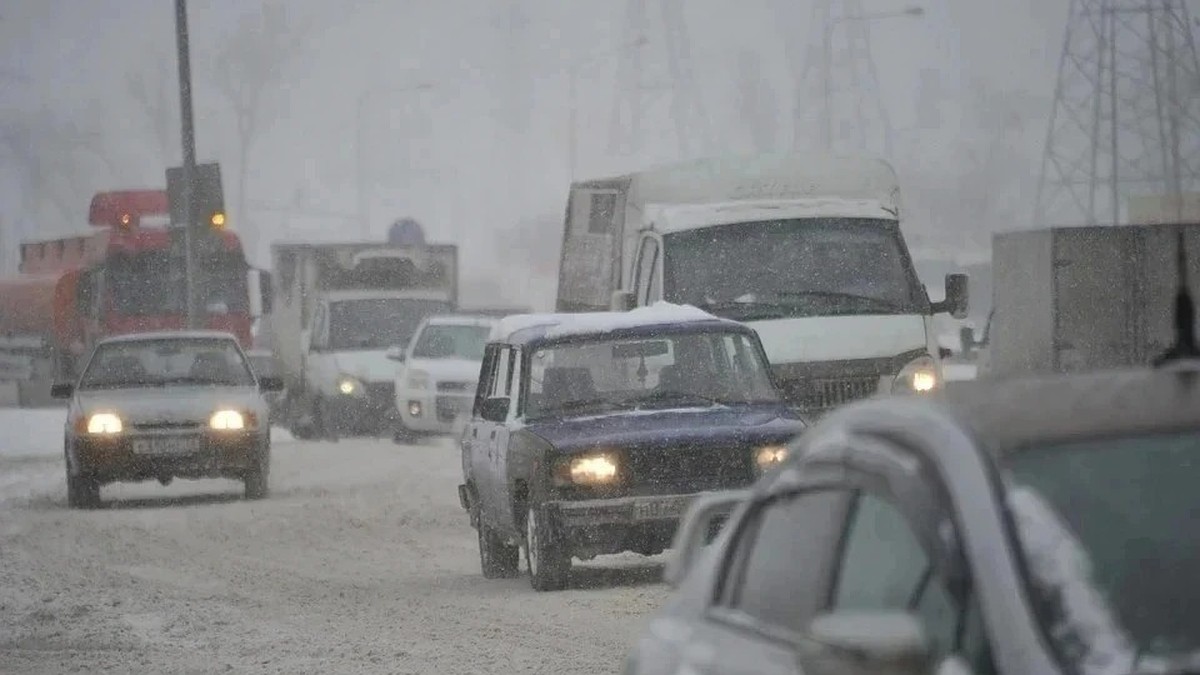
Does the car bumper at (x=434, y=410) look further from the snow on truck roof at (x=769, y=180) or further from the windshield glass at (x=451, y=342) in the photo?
the snow on truck roof at (x=769, y=180)

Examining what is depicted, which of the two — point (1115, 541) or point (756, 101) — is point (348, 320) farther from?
point (756, 101)

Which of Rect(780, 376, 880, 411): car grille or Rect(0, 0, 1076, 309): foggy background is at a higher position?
Rect(0, 0, 1076, 309): foggy background

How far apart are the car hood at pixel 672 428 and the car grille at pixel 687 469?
0.05 meters

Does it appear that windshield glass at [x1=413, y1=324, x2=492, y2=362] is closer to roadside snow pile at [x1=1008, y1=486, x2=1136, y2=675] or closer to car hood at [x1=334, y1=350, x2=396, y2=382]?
car hood at [x1=334, y1=350, x2=396, y2=382]

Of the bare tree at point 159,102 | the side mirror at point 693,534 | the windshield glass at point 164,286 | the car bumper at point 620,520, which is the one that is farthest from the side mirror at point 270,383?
the bare tree at point 159,102

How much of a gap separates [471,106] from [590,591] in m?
121

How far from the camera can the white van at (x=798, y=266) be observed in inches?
755

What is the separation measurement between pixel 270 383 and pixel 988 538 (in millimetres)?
20767

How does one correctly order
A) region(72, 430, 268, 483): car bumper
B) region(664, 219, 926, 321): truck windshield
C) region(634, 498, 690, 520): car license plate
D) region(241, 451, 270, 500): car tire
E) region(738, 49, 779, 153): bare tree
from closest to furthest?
region(634, 498, 690, 520): car license plate → region(664, 219, 926, 321): truck windshield → region(72, 430, 268, 483): car bumper → region(241, 451, 270, 500): car tire → region(738, 49, 779, 153): bare tree

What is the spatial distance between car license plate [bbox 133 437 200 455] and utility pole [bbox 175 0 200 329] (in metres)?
10.6

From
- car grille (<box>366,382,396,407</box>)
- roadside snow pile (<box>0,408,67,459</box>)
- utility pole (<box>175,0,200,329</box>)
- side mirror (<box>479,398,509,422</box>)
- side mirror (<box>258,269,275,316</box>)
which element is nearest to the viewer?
side mirror (<box>479,398,509,422</box>)

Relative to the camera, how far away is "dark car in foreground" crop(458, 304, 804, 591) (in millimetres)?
13672

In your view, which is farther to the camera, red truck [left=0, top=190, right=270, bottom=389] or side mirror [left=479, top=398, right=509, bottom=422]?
red truck [left=0, top=190, right=270, bottom=389]

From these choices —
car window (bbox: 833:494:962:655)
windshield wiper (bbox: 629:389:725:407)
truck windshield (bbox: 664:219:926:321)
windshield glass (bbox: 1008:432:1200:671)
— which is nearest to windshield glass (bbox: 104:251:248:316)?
truck windshield (bbox: 664:219:926:321)
